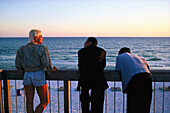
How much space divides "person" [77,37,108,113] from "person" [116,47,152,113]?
0.35 meters

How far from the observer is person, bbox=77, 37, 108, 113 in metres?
2.88

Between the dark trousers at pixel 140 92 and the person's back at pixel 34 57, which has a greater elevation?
the person's back at pixel 34 57

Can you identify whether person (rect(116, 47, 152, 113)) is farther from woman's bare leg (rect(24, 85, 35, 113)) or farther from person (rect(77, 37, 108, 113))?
woman's bare leg (rect(24, 85, 35, 113))

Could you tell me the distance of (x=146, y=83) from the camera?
262 centimetres

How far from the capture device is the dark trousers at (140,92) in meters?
2.62

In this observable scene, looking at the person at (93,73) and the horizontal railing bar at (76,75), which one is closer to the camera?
the person at (93,73)

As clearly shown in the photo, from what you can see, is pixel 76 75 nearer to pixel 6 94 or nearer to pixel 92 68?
pixel 92 68

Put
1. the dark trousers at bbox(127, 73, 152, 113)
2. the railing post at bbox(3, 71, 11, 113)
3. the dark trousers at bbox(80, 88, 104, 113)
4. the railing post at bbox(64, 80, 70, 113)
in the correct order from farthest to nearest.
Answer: the railing post at bbox(3, 71, 11, 113) → the railing post at bbox(64, 80, 70, 113) → the dark trousers at bbox(80, 88, 104, 113) → the dark trousers at bbox(127, 73, 152, 113)

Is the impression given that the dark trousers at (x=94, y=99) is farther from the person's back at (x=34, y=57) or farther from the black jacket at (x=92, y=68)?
the person's back at (x=34, y=57)

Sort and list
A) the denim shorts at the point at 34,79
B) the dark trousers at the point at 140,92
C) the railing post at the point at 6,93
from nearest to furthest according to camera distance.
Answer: the dark trousers at the point at 140,92
the denim shorts at the point at 34,79
the railing post at the point at 6,93

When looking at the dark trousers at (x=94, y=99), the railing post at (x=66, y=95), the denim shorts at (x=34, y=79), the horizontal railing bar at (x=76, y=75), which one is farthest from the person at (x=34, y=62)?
the dark trousers at (x=94, y=99)

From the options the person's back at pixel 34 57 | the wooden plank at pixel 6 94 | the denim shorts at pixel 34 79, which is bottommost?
the wooden plank at pixel 6 94

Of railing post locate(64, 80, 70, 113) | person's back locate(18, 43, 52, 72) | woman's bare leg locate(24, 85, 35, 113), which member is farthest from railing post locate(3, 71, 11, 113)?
railing post locate(64, 80, 70, 113)

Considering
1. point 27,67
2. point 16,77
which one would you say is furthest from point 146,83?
point 16,77
